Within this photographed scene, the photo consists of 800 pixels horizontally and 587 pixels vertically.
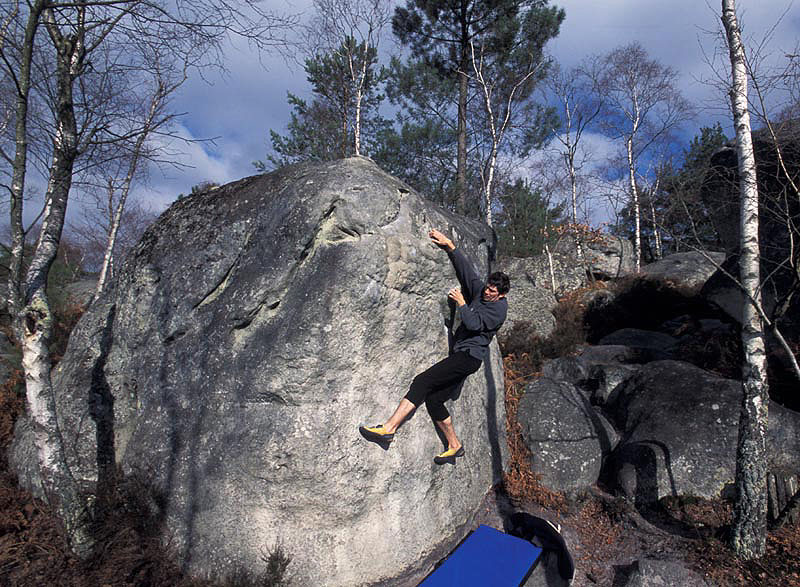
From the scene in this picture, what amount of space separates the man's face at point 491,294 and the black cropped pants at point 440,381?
72cm

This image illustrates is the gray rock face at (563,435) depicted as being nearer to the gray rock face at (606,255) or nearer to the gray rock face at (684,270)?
the gray rock face at (684,270)

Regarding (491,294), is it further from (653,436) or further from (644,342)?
(644,342)

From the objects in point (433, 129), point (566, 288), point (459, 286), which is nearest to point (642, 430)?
point (459, 286)

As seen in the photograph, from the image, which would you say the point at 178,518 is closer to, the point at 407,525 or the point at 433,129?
the point at 407,525

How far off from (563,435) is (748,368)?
2.92 meters

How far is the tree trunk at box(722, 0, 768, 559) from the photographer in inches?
230

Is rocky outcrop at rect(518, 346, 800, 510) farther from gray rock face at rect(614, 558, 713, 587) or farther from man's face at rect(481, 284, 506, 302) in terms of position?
man's face at rect(481, 284, 506, 302)

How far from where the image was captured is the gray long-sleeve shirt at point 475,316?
5675 millimetres

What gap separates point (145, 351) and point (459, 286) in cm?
411

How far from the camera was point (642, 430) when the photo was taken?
797 centimetres

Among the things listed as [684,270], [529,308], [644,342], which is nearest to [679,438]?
[644,342]

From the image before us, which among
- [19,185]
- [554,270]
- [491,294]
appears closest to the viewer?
[19,185]

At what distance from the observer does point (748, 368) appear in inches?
236

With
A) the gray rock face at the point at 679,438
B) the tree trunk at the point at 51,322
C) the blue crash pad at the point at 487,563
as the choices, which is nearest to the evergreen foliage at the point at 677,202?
the gray rock face at the point at 679,438
